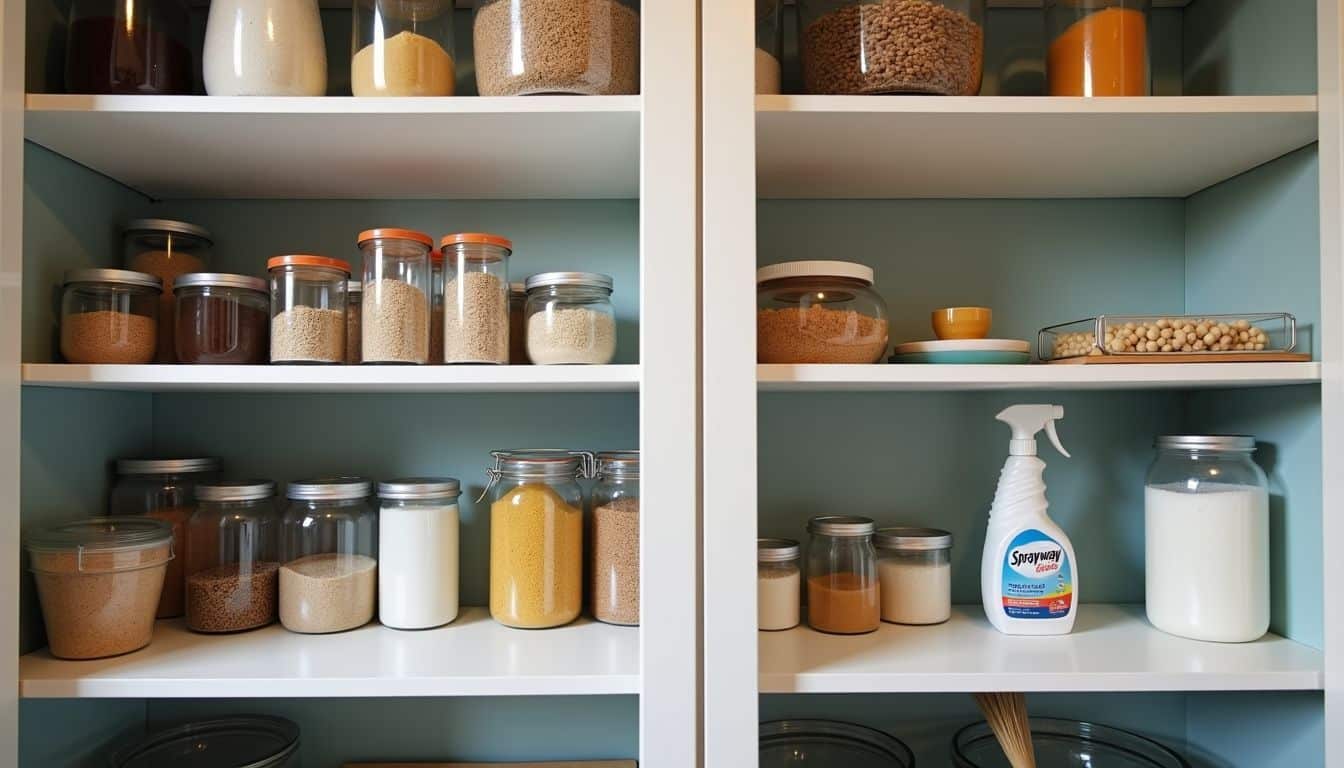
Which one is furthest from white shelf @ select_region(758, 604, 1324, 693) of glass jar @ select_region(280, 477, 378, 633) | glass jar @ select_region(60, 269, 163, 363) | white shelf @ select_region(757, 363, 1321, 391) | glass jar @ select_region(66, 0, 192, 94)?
glass jar @ select_region(66, 0, 192, 94)

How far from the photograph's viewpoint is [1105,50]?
0.98m

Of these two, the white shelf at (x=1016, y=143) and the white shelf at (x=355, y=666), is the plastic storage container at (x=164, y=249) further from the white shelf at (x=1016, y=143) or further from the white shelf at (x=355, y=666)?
the white shelf at (x=1016, y=143)

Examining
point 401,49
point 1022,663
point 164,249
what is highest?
point 401,49

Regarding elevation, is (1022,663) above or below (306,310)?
below

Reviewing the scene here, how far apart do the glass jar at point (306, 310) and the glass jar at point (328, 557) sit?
0.21m

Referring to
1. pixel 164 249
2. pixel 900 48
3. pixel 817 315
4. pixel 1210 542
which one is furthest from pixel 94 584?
pixel 1210 542

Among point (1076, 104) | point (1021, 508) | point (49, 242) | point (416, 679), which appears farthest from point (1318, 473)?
point (49, 242)

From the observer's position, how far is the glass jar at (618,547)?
3.39ft

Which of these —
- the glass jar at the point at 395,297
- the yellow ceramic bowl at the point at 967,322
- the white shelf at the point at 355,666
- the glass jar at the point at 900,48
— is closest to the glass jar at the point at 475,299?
the glass jar at the point at 395,297

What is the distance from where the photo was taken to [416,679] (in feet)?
2.89

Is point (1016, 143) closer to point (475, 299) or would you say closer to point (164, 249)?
point (475, 299)

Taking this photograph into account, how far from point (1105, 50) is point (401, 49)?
2.78 feet

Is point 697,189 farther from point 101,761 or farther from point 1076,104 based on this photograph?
point 101,761

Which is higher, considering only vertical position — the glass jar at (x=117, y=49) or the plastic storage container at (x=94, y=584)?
the glass jar at (x=117, y=49)
